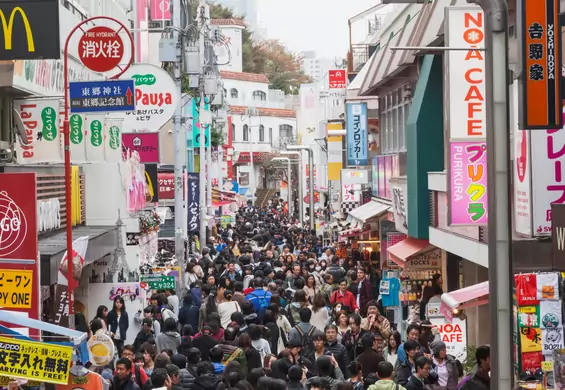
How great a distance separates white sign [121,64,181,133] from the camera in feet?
77.9

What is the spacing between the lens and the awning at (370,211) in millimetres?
29623

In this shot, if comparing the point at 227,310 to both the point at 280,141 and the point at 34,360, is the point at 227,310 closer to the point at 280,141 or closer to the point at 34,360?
the point at 34,360

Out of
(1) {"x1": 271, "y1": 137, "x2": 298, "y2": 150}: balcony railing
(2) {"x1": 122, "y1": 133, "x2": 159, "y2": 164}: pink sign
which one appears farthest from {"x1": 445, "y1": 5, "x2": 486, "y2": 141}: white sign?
(1) {"x1": 271, "y1": 137, "x2": 298, "y2": 150}: balcony railing

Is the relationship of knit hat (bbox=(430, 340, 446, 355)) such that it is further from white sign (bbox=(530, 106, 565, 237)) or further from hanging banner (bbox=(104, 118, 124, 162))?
hanging banner (bbox=(104, 118, 124, 162))

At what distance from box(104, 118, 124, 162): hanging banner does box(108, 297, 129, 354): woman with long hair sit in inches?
218

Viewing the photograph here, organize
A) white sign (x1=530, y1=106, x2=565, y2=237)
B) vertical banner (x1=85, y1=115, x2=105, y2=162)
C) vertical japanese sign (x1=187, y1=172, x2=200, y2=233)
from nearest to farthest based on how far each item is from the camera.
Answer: white sign (x1=530, y1=106, x2=565, y2=237) < vertical banner (x1=85, y1=115, x2=105, y2=162) < vertical japanese sign (x1=187, y1=172, x2=200, y2=233)

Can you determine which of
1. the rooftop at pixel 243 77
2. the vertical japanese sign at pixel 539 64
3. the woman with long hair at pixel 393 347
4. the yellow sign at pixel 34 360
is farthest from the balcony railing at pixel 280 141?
the yellow sign at pixel 34 360

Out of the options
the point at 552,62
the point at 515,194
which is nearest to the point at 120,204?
the point at 515,194

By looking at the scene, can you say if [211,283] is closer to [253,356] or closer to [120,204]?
[120,204]

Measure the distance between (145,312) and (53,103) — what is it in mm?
4040

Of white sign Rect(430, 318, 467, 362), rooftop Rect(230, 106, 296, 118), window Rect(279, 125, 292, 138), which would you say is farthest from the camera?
window Rect(279, 125, 292, 138)

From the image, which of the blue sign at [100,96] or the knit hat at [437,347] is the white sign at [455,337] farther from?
the blue sign at [100,96]

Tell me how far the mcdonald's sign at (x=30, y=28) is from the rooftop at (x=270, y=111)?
276 feet

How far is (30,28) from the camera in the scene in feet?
43.7
